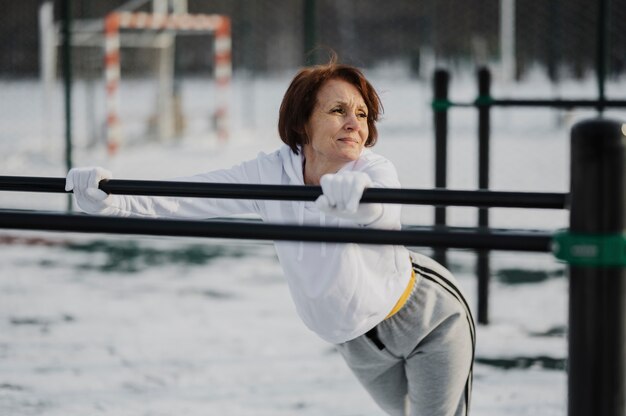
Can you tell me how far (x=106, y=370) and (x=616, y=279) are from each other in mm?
2822

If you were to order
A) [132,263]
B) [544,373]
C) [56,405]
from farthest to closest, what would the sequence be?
[132,263]
[544,373]
[56,405]

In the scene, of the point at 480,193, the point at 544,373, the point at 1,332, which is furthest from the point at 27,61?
the point at 480,193

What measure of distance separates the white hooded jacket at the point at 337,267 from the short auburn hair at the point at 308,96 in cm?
9

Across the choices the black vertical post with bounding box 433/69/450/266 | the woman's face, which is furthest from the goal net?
the woman's face

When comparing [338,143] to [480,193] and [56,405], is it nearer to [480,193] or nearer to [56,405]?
[480,193]

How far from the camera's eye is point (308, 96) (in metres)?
2.57

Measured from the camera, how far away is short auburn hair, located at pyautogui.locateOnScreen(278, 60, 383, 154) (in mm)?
2557

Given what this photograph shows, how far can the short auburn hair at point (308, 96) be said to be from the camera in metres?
2.56

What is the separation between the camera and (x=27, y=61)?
63.4 ft

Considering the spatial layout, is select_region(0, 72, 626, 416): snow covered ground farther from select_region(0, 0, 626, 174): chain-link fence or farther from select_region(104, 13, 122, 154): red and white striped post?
select_region(0, 0, 626, 174): chain-link fence

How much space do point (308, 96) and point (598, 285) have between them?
1.31 m

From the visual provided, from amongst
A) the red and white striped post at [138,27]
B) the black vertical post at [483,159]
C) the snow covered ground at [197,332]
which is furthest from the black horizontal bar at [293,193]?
the red and white striped post at [138,27]

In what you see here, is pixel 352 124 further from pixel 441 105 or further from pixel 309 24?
pixel 309 24

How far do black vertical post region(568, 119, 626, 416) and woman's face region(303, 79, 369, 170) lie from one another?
1120mm
